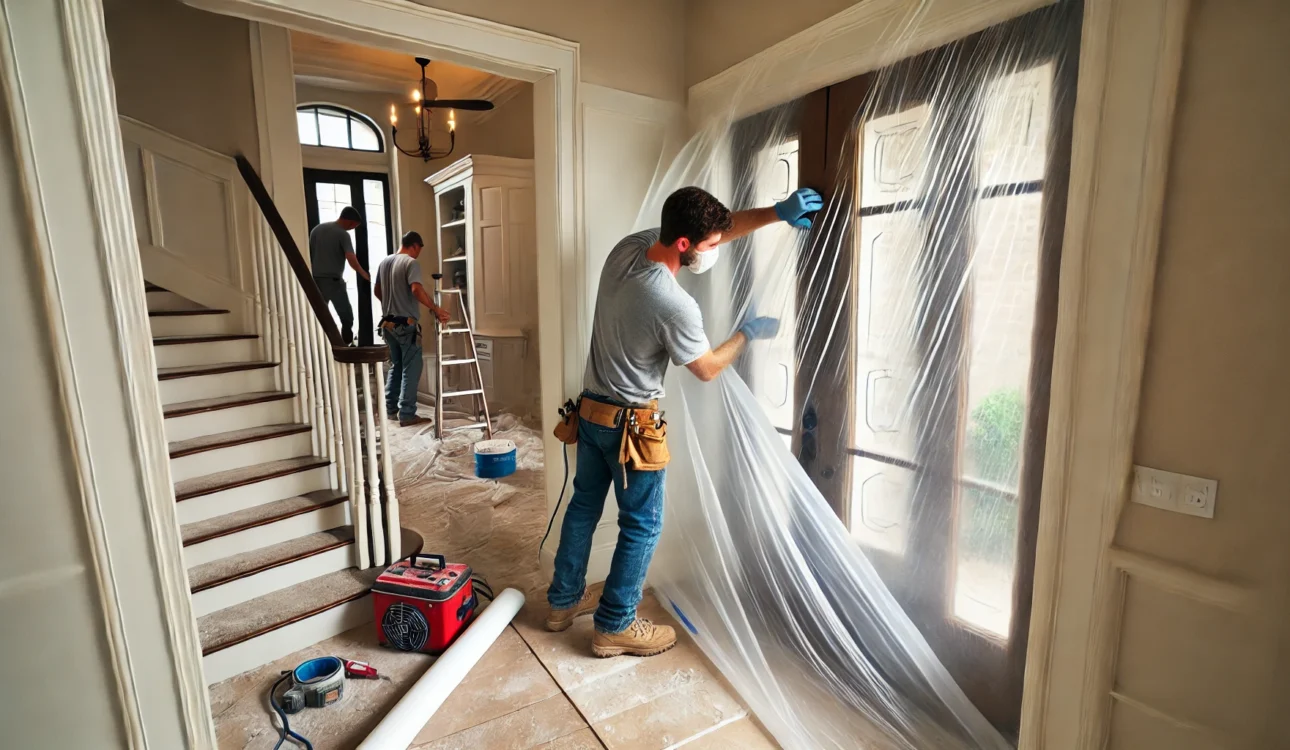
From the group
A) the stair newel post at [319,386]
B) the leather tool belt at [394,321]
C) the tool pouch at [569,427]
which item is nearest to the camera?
the tool pouch at [569,427]

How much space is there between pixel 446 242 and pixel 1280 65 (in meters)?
5.41

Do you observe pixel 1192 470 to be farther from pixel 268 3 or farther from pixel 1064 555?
pixel 268 3

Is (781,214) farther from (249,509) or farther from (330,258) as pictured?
(330,258)

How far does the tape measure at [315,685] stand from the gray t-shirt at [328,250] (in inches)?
123

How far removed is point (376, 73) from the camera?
16.9 ft

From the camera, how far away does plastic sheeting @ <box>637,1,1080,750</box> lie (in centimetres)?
127

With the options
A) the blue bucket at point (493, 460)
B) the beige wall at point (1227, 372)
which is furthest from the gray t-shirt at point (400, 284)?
the beige wall at point (1227, 372)

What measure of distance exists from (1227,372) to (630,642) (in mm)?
1710

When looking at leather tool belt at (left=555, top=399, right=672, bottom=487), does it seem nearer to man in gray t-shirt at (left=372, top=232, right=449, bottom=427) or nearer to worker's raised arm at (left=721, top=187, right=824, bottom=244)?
worker's raised arm at (left=721, top=187, right=824, bottom=244)

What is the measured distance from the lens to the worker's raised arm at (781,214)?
1580 mm

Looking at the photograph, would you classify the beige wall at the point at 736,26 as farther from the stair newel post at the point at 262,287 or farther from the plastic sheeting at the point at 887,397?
the stair newel post at the point at 262,287

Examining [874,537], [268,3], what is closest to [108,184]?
[268,3]

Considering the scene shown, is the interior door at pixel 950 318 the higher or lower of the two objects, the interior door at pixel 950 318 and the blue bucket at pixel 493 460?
the higher

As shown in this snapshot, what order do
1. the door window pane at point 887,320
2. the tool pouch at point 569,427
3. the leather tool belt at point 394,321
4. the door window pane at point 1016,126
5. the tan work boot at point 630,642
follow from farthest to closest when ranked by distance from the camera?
the leather tool belt at point 394,321 < the tool pouch at point 569,427 < the tan work boot at point 630,642 < the door window pane at point 887,320 < the door window pane at point 1016,126
